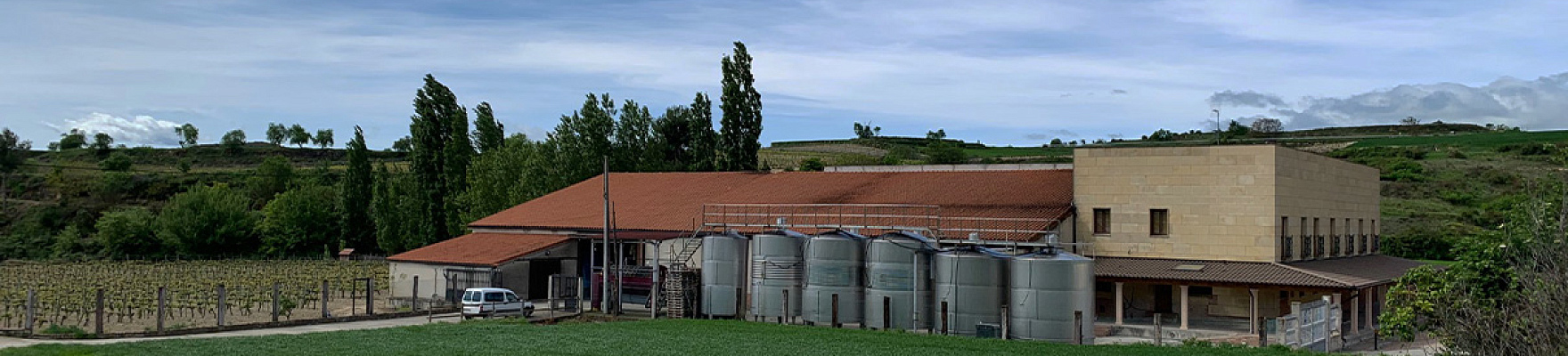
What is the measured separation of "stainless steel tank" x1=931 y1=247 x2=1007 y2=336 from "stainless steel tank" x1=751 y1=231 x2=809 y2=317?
5527mm

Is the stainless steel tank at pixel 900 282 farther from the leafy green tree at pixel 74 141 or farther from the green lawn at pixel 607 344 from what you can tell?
the leafy green tree at pixel 74 141

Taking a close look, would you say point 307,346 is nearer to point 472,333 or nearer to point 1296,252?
point 472,333

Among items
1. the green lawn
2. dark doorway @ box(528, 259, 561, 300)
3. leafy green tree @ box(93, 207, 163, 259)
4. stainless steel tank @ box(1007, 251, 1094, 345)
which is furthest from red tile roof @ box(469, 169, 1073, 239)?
leafy green tree @ box(93, 207, 163, 259)

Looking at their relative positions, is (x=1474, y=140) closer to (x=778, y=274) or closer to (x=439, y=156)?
(x=439, y=156)

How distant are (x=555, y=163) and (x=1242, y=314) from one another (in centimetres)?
4465

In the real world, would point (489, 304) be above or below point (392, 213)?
below

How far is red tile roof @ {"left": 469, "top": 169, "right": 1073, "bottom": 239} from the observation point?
4519 centimetres

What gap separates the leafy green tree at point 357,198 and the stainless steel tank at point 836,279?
53770mm

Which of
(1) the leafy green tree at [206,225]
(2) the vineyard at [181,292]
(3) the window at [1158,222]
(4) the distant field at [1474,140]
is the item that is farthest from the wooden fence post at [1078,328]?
(4) the distant field at [1474,140]

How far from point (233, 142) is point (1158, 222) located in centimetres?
16730

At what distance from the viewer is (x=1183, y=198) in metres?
40.9

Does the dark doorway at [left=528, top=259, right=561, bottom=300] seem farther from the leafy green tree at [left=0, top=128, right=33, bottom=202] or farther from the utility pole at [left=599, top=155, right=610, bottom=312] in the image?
the leafy green tree at [left=0, top=128, right=33, bottom=202]

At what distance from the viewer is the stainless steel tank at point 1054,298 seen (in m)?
34.6

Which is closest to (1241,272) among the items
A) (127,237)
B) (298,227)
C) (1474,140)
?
(298,227)
